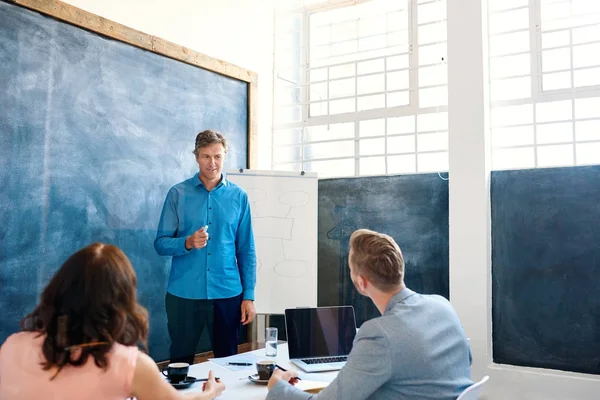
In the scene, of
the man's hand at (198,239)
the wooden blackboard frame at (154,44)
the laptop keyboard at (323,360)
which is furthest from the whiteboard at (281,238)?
the laptop keyboard at (323,360)

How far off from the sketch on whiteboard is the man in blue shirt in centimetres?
76

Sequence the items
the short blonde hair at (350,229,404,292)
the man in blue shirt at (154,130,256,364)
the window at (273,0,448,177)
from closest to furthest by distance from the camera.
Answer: the short blonde hair at (350,229,404,292) < the man in blue shirt at (154,130,256,364) < the window at (273,0,448,177)

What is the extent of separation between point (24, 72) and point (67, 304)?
87.0 inches

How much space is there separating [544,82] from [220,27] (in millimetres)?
2544

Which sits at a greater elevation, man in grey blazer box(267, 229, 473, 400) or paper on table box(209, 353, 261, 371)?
man in grey blazer box(267, 229, 473, 400)

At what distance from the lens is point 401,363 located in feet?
5.19

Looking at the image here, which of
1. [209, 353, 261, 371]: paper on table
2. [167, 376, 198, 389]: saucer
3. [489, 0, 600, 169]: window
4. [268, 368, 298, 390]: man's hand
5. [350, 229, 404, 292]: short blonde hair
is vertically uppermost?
[489, 0, 600, 169]: window

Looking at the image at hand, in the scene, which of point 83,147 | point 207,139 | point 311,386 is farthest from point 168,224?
point 311,386

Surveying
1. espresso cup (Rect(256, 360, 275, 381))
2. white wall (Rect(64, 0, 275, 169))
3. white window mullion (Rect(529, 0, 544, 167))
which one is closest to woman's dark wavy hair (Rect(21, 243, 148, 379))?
espresso cup (Rect(256, 360, 275, 381))

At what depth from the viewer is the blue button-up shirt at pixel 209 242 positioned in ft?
10.6

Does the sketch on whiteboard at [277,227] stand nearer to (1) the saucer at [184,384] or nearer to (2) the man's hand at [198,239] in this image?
(2) the man's hand at [198,239]

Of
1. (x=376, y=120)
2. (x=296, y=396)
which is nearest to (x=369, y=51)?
(x=376, y=120)

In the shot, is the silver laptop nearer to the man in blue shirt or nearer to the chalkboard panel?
the man in blue shirt

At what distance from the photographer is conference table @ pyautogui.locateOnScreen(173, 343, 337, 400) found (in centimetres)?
186
